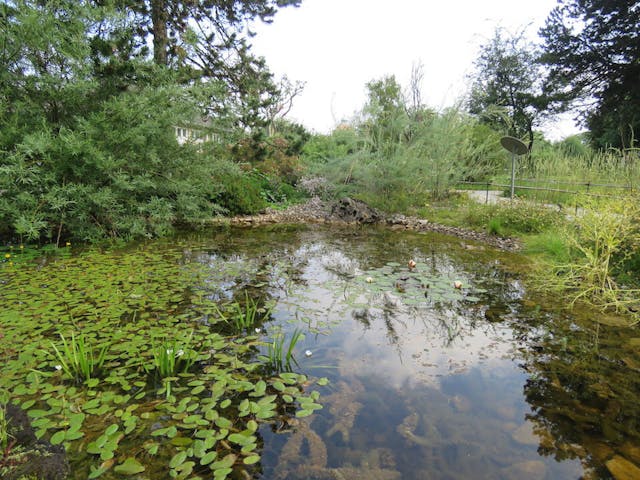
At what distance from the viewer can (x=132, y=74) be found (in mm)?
6215

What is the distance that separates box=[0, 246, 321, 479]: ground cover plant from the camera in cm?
177

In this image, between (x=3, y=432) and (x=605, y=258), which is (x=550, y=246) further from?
(x=3, y=432)

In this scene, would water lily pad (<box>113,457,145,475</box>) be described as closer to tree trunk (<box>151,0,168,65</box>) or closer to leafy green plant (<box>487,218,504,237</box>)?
leafy green plant (<box>487,218,504,237</box>)

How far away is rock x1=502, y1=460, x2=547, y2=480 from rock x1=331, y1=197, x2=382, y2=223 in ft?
25.8

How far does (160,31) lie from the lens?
8359 mm

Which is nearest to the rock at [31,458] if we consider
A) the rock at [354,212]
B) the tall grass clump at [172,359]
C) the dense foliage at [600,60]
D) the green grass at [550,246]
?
the tall grass clump at [172,359]

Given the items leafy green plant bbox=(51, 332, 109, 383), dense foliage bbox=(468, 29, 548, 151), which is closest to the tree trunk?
leafy green plant bbox=(51, 332, 109, 383)

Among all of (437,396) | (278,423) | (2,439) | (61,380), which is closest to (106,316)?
(61,380)

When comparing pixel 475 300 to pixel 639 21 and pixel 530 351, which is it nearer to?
pixel 530 351

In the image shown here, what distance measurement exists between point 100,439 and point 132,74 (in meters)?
6.20

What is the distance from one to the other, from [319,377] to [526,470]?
1.29 metres

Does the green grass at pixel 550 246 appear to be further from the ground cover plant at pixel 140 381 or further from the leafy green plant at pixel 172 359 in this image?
the leafy green plant at pixel 172 359

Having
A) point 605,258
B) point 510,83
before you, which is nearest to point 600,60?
point 510,83

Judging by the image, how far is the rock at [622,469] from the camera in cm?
172
